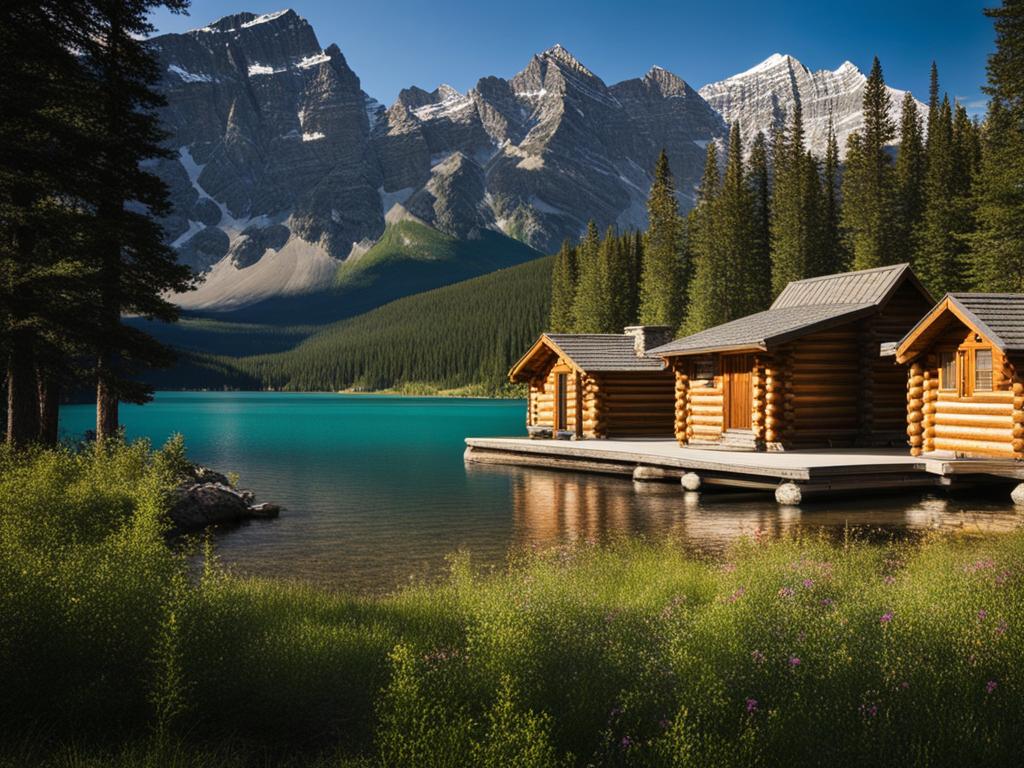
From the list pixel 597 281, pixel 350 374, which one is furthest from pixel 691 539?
pixel 350 374

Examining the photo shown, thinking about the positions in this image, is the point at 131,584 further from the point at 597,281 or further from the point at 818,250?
the point at 597,281

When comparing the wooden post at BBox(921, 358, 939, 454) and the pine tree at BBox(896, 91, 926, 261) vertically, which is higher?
the pine tree at BBox(896, 91, 926, 261)

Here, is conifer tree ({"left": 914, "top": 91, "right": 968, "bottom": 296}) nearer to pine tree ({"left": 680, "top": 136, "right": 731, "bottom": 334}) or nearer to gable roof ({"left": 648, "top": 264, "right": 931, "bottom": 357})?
pine tree ({"left": 680, "top": 136, "right": 731, "bottom": 334})

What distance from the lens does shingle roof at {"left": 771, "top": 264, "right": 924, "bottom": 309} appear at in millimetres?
25703

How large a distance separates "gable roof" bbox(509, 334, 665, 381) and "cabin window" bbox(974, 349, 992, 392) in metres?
13.3

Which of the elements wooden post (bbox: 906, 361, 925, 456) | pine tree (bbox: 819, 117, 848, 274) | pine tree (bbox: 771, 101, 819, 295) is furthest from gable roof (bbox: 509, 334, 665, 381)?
pine tree (bbox: 819, 117, 848, 274)

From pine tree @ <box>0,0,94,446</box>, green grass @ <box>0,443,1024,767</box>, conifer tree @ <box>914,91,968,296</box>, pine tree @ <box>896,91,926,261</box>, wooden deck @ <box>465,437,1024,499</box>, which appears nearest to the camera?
green grass @ <box>0,443,1024,767</box>

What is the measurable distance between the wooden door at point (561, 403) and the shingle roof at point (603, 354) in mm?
1821

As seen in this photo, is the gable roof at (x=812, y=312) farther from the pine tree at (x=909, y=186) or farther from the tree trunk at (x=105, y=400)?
the pine tree at (x=909, y=186)

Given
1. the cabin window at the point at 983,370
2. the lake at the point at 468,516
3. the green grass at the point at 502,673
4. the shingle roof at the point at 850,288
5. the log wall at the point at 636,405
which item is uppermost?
the shingle roof at the point at 850,288

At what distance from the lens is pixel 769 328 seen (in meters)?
25.4

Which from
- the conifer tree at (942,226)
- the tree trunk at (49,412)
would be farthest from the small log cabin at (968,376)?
the conifer tree at (942,226)

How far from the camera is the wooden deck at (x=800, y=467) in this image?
19344 mm

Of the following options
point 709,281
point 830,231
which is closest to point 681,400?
point 709,281
